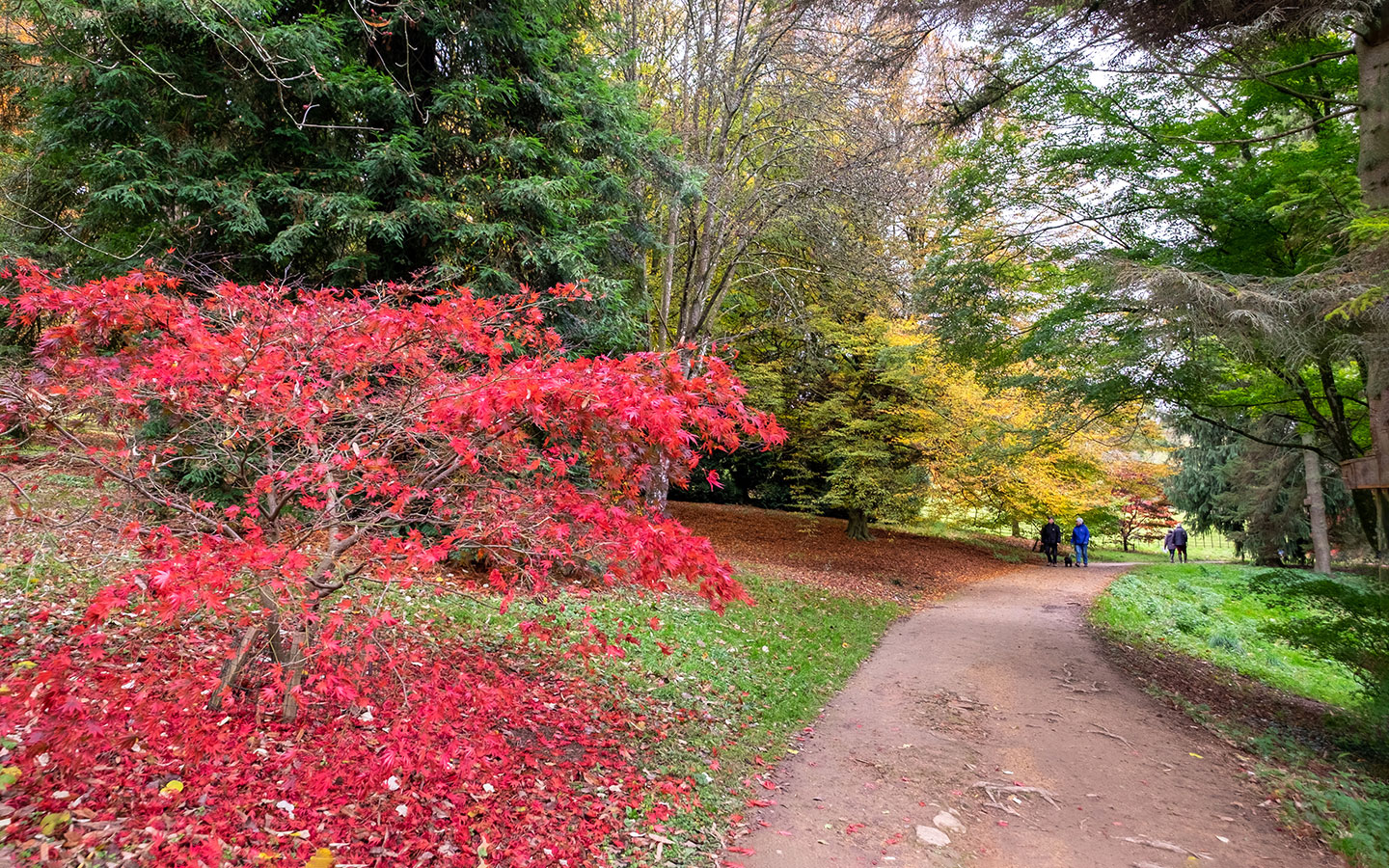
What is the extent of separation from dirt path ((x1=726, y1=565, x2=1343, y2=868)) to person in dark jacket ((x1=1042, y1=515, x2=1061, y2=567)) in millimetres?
12699

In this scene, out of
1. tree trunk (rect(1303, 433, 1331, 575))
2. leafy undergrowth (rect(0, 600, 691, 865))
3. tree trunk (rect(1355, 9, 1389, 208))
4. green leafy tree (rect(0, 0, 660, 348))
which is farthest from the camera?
tree trunk (rect(1303, 433, 1331, 575))

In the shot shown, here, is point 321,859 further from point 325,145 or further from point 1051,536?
point 1051,536

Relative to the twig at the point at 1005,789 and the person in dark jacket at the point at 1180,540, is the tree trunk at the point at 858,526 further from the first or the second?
the person in dark jacket at the point at 1180,540

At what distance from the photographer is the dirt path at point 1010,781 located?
375 cm

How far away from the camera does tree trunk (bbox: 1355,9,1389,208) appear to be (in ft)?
16.8

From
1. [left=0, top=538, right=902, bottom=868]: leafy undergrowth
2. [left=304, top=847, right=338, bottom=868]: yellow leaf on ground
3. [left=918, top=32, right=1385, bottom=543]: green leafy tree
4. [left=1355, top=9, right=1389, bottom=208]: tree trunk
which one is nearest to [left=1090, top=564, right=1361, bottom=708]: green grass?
[left=918, top=32, right=1385, bottom=543]: green leafy tree

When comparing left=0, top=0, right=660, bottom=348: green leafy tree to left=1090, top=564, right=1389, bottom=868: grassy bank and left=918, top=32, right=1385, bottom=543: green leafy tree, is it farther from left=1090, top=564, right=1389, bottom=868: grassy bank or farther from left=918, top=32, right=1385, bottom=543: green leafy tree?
left=1090, top=564, right=1389, bottom=868: grassy bank

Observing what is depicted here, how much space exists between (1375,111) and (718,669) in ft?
23.4

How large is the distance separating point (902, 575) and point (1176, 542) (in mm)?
15865

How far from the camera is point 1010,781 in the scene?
4645mm

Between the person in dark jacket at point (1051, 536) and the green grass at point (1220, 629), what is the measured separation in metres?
2.72

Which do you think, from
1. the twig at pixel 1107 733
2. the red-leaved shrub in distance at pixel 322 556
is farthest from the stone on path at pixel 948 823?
the twig at pixel 1107 733

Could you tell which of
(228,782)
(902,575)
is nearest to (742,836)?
(228,782)

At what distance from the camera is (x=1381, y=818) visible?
379cm
